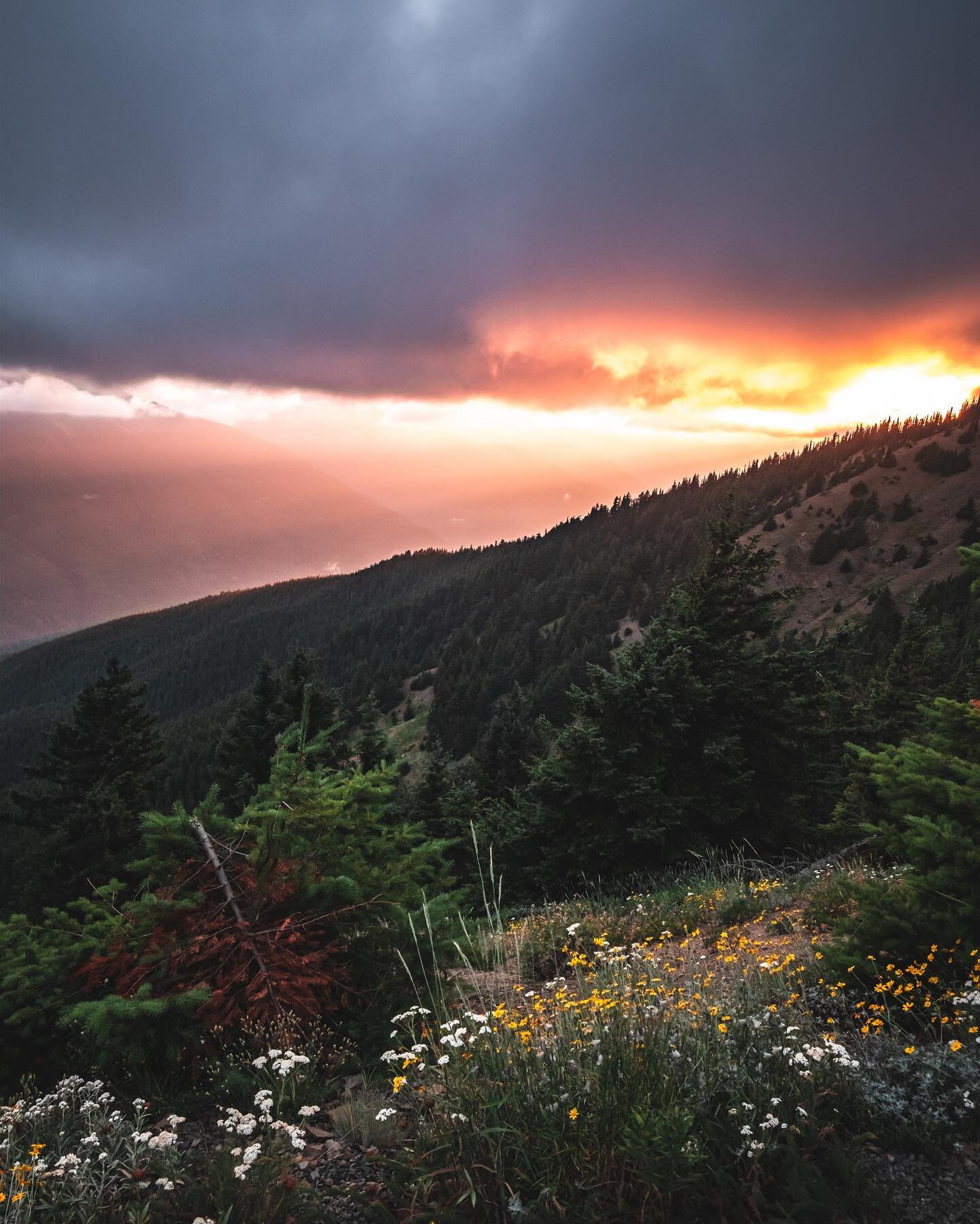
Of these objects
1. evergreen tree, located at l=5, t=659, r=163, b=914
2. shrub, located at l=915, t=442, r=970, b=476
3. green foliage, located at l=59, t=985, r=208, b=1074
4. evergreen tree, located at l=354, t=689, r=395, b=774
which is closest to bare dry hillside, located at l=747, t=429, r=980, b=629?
shrub, located at l=915, t=442, r=970, b=476

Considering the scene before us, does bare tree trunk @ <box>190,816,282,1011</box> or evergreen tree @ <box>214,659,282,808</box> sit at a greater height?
bare tree trunk @ <box>190,816,282,1011</box>

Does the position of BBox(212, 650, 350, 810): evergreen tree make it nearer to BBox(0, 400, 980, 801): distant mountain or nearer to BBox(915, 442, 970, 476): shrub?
BBox(0, 400, 980, 801): distant mountain

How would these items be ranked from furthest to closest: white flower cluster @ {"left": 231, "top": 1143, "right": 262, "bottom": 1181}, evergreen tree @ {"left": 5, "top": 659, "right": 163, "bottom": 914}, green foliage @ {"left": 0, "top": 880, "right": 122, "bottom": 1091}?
1. evergreen tree @ {"left": 5, "top": 659, "right": 163, "bottom": 914}
2. green foliage @ {"left": 0, "top": 880, "right": 122, "bottom": 1091}
3. white flower cluster @ {"left": 231, "top": 1143, "right": 262, "bottom": 1181}

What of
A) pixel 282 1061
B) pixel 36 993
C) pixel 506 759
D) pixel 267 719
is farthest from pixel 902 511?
pixel 36 993

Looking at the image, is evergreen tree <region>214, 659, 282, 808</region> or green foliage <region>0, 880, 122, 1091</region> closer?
green foliage <region>0, 880, 122, 1091</region>

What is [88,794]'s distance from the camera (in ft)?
76.5

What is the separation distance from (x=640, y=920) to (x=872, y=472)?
168632mm

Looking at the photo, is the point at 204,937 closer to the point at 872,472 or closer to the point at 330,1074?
the point at 330,1074

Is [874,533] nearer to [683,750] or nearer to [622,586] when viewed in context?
[622,586]

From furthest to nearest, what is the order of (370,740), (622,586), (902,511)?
(622,586), (902,511), (370,740)

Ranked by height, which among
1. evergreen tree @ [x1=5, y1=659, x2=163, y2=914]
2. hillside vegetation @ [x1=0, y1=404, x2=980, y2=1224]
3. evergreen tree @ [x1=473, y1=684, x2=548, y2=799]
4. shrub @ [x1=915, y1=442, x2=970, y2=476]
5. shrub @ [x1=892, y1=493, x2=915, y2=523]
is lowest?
evergreen tree @ [x1=473, y1=684, x2=548, y2=799]

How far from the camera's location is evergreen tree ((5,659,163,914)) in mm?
23172

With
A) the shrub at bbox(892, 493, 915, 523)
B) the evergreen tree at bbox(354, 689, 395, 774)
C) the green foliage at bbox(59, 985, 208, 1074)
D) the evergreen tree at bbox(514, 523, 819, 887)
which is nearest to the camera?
the green foliage at bbox(59, 985, 208, 1074)

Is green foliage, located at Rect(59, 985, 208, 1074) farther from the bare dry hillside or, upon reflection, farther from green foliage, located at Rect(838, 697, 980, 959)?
the bare dry hillside
